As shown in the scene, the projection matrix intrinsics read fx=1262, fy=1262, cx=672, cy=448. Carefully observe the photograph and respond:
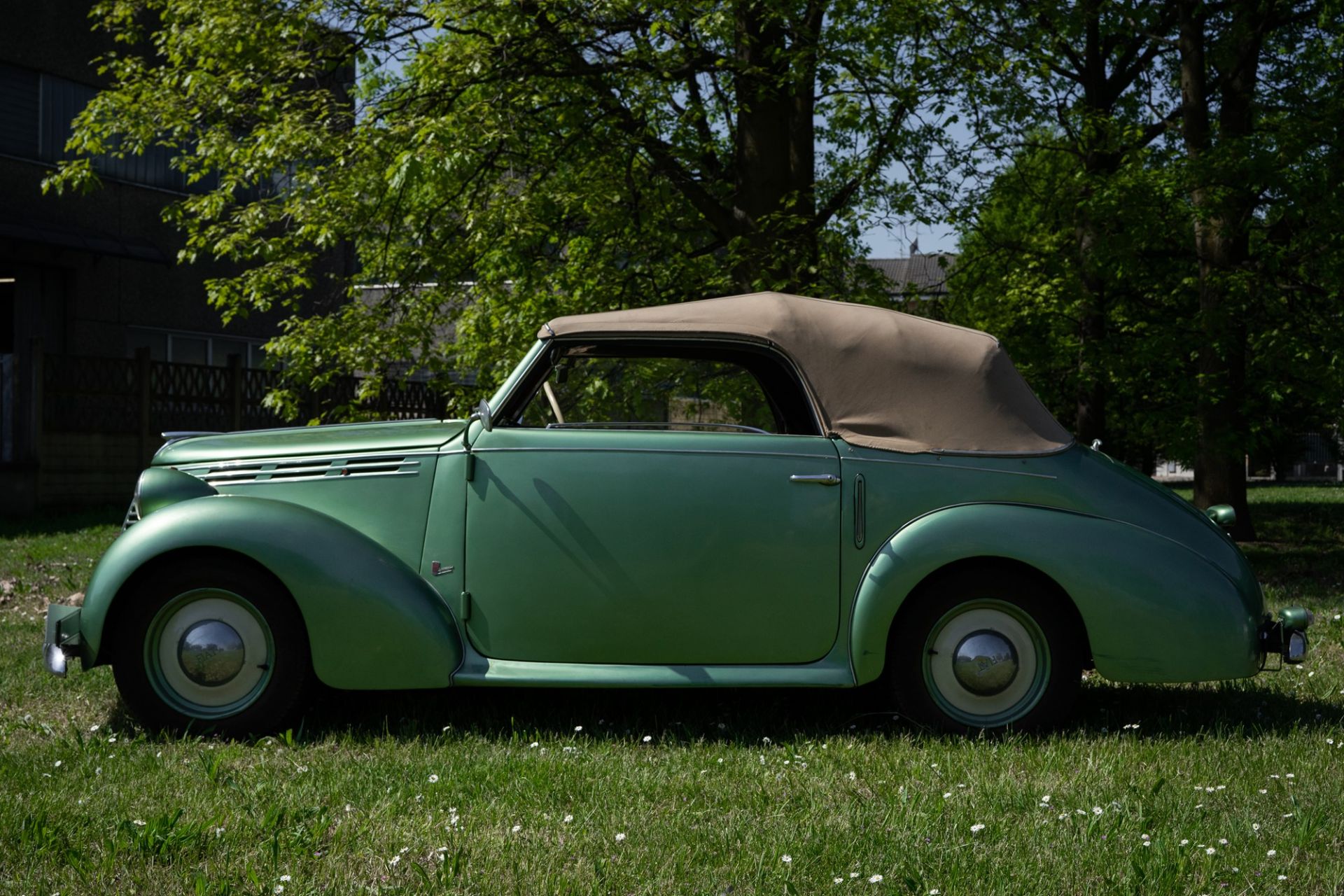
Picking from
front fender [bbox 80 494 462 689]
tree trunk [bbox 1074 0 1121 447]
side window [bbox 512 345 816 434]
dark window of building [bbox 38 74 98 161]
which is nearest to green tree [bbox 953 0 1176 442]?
tree trunk [bbox 1074 0 1121 447]

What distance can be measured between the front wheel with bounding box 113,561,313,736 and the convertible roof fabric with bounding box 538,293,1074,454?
1.54 m

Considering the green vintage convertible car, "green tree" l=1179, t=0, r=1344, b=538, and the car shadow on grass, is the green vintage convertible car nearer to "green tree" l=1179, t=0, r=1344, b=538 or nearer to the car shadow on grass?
the car shadow on grass

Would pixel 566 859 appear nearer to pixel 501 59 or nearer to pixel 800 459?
pixel 800 459

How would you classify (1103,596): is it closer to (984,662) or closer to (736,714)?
(984,662)

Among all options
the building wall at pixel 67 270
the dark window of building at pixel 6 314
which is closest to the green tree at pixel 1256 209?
the building wall at pixel 67 270

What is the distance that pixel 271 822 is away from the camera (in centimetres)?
366

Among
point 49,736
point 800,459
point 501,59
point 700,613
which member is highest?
point 501,59

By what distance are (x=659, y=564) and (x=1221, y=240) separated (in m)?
9.61

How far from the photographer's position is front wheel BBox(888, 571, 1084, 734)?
4867mm

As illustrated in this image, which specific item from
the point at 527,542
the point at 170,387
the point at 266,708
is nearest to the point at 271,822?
the point at 266,708

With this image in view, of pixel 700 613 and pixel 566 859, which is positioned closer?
pixel 566 859

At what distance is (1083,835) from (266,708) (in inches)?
117

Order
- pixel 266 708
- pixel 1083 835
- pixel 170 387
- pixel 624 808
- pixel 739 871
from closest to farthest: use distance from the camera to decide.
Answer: pixel 739 871, pixel 1083 835, pixel 624 808, pixel 266 708, pixel 170 387

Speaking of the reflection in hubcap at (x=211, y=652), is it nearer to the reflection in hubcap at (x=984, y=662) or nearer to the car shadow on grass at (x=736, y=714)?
the car shadow on grass at (x=736, y=714)
